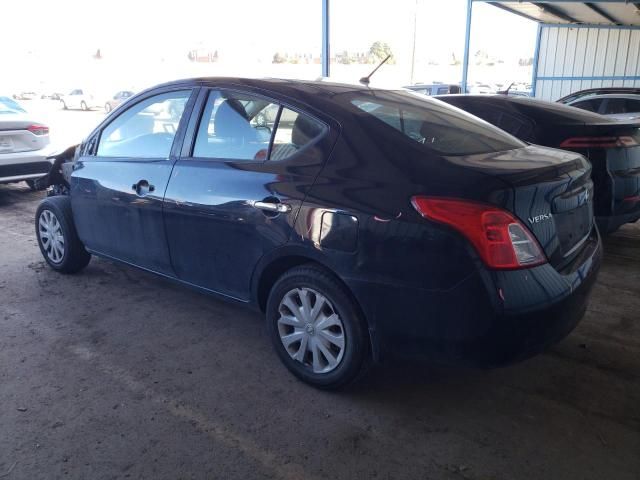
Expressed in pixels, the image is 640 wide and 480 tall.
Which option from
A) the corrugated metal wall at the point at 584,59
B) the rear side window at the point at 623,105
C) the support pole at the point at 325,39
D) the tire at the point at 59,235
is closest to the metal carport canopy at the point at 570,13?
the corrugated metal wall at the point at 584,59

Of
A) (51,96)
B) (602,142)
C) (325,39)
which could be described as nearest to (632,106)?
(325,39)

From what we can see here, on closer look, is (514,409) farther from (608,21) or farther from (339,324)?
(608,21)

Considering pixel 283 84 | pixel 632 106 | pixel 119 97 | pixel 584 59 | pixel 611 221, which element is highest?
pixel 584 59

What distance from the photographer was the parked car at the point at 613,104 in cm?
1115

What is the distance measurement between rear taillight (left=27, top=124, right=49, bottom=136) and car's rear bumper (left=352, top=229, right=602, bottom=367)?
712 cm

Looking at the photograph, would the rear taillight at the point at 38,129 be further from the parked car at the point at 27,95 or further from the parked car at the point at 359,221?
the parked car at the point at 27,95

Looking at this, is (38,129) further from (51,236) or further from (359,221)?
(359,221)

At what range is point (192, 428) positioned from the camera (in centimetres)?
265

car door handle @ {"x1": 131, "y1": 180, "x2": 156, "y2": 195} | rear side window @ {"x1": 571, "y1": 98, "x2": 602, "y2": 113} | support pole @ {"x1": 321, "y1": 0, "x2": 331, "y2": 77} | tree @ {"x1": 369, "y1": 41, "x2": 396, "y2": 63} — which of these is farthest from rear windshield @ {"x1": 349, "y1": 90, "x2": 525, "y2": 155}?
tree @ {"x1": 369, "y1": 41, "x2": 396, "y2": 63}

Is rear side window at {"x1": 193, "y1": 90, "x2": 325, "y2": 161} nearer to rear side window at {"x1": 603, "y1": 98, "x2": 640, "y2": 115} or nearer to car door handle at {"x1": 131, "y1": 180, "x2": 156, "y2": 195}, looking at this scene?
car door handle at {"x1": 131, "y1": 180, "x2": 156, "y2": 195}

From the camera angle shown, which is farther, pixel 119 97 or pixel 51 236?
pixel 119 97

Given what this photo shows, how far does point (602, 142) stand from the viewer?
4684 millimetres

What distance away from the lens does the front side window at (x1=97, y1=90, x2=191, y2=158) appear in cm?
362

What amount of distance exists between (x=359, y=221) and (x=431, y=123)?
0.99 m
